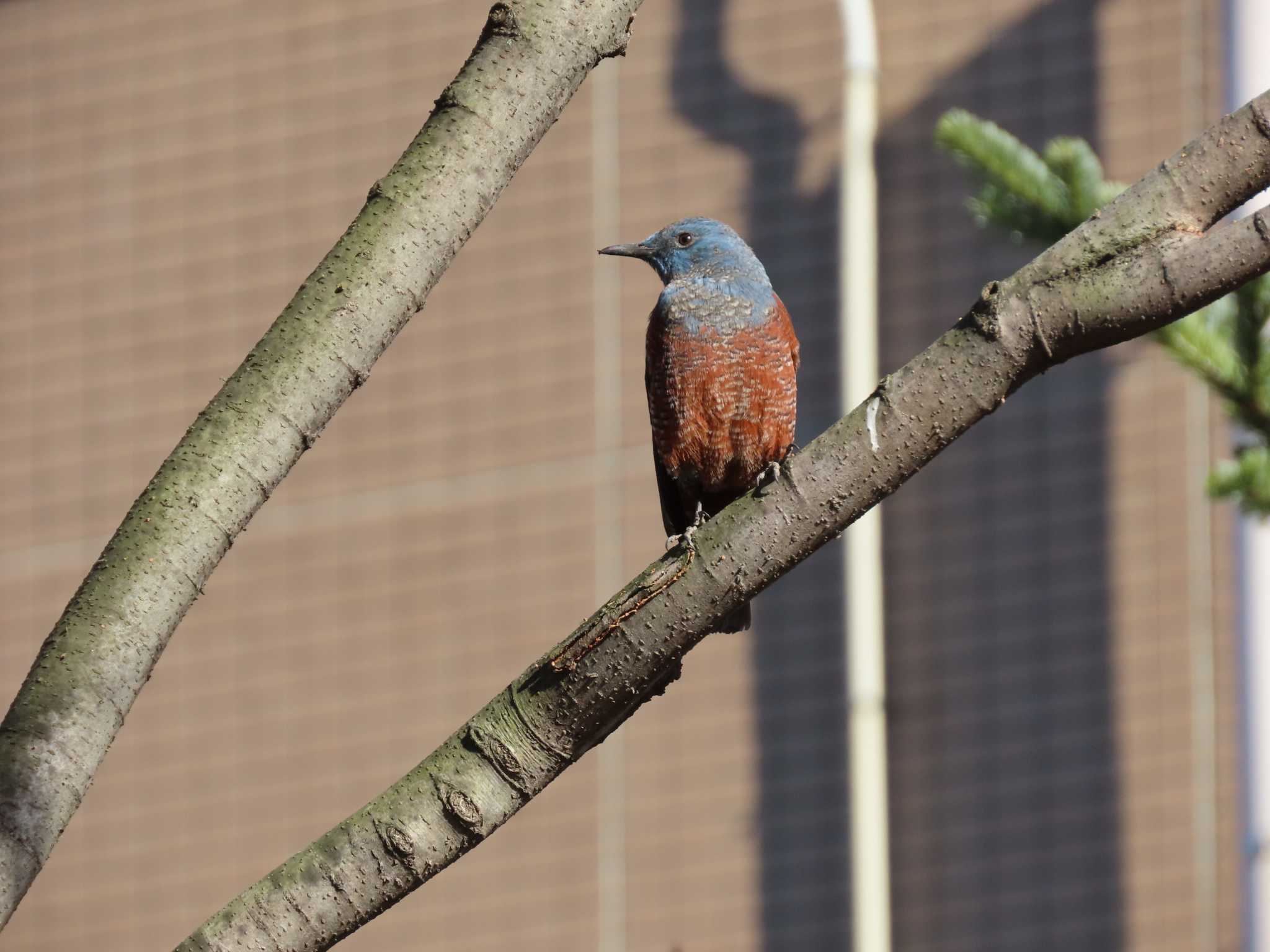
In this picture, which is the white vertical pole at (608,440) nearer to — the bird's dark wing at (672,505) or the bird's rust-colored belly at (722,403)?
the bird's dark wing at (672,505)

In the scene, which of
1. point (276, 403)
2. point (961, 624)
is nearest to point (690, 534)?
point (276, 403)

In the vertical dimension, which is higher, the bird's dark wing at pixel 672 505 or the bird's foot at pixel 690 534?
the bird's dark wing at pixel 672 505

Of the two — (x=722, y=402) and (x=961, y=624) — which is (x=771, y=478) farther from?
(x=961, y=624)

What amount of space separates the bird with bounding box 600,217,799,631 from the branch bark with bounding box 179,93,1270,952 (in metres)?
1.91

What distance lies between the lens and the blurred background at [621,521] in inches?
262

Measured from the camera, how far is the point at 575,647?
256cm

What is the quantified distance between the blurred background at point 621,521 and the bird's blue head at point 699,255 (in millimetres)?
1953

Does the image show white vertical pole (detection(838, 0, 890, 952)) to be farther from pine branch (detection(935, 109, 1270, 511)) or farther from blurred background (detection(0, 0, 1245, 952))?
pine branch (detection(935, 109, 1270, 511))

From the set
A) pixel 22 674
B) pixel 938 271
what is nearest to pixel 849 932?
pixel 938 271

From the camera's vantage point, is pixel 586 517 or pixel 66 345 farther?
pixel 66 345

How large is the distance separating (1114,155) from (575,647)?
16.0 feet

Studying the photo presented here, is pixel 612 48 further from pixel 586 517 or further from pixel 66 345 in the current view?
pixel 66 345

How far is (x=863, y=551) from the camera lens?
6.93 m

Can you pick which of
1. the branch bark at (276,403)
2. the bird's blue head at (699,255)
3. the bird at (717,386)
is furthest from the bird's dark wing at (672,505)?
the branch bark at (276,403)
